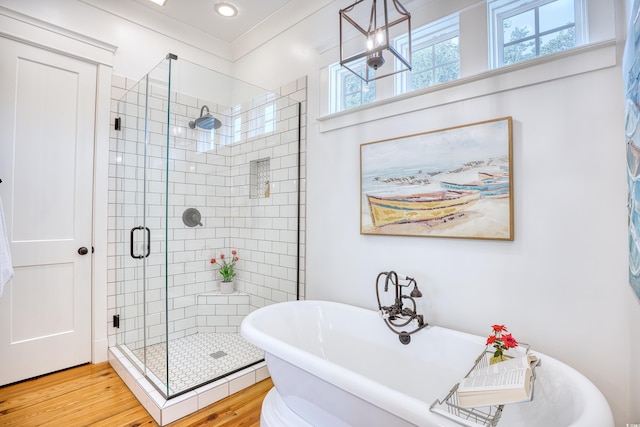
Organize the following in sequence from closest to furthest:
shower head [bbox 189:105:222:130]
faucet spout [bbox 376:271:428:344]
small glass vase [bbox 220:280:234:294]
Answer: faucet spout [bbox 376:271:428:344] < shower head [bbox 189:105:222:130] < small glass vase [bbox 220:280:234:294]

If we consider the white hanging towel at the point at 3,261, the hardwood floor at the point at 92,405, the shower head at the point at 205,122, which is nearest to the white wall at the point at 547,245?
the hardwood floor at the point at 92,405

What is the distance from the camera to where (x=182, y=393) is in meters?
1.97

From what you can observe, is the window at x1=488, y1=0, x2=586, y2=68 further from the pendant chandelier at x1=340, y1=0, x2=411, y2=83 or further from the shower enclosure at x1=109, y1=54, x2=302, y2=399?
the shower enclosure at x1=109, y1=54, x2=302, y2=399

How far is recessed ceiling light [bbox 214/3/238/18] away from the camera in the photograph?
2.82 metres

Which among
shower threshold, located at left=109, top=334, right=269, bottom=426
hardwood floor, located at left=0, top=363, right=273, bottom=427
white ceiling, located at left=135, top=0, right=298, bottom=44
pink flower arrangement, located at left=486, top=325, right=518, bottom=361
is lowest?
hardwood floor, located at left=0, top=363, right=273, bottom=427

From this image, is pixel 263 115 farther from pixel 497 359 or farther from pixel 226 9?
pixel 497 359

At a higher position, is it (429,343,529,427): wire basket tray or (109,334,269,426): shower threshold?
(429,343,529,427): wire basket tray

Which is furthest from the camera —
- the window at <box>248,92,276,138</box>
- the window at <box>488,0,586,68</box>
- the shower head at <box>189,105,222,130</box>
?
the window at <box>248,92,276,138</box>

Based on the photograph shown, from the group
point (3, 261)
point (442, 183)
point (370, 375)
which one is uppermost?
point (442, 183)

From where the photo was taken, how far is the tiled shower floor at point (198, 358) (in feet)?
7.00

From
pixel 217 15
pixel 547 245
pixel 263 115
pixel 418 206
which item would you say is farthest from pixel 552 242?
pixel 217 15

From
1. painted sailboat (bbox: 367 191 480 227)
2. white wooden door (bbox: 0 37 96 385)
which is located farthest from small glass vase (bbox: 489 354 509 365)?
white wooden door (bbox: 0 37 96 385)

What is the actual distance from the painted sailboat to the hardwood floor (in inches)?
59.5

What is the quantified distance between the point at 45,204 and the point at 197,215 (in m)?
1.10
